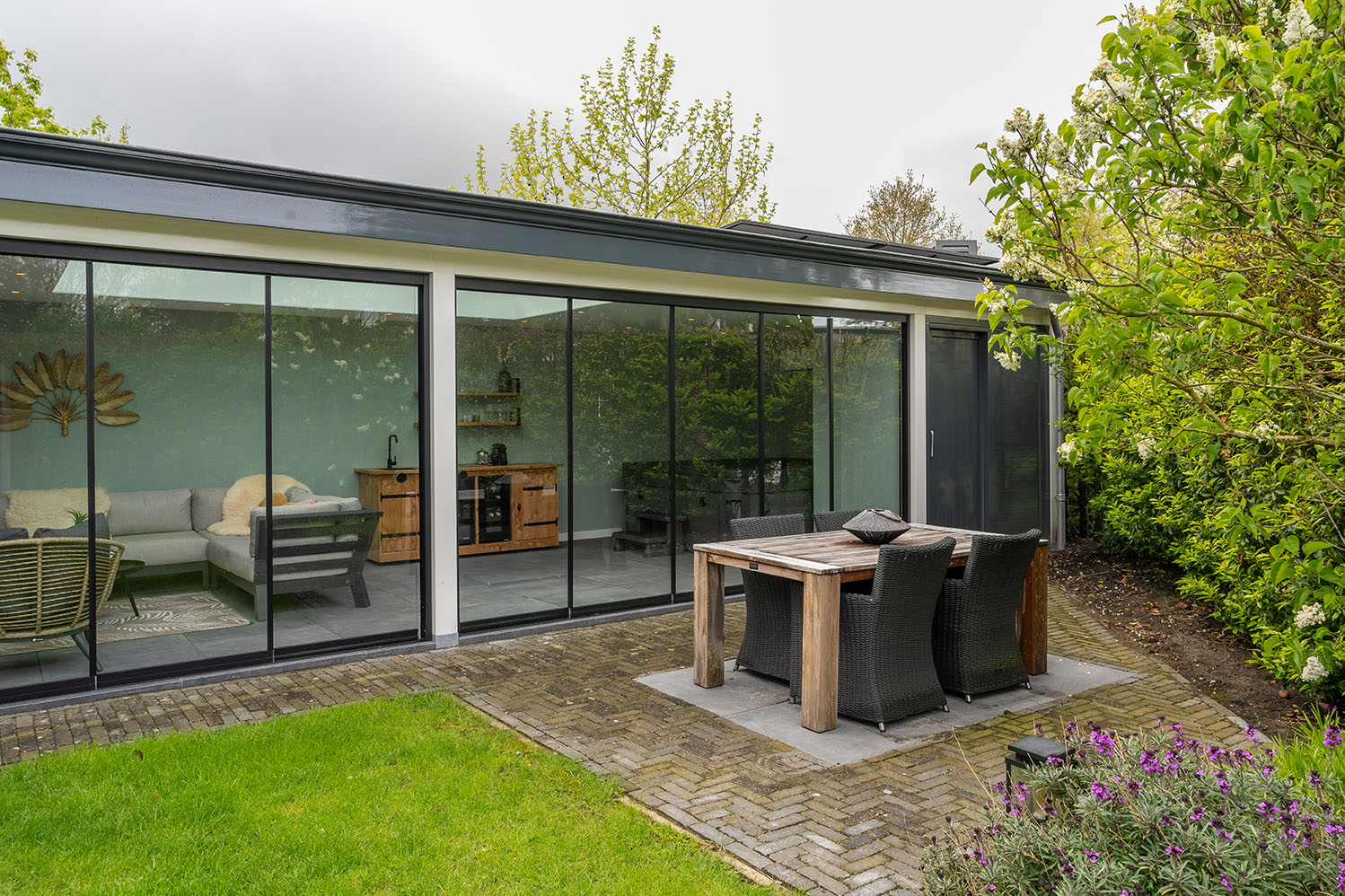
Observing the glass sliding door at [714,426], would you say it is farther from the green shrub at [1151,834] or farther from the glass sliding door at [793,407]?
the green shrub at [1151,834]

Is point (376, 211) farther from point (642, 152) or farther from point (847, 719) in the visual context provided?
point (642, 152)

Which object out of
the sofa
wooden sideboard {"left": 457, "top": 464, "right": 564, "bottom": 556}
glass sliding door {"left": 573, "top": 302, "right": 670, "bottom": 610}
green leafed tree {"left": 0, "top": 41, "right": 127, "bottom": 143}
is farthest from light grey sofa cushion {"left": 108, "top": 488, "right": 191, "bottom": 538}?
green leafed tree {"left": 0, "top": 41, "right": 127, "bottom": 143}

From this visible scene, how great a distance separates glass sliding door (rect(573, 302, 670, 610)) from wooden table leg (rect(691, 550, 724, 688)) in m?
2.20

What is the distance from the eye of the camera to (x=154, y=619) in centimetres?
587

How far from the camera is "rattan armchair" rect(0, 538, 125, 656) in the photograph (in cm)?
538

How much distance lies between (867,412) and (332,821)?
23.5ft

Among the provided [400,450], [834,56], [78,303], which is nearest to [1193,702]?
[400,450]

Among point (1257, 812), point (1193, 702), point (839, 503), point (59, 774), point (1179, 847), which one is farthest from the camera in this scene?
point (839, 503)

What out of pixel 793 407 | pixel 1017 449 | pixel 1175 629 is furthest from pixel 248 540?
pixel 1017 449

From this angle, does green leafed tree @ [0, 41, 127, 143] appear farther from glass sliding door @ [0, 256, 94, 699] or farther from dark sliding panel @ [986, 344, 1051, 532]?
dark sliding panel @ [986, 344, 1051, 532]

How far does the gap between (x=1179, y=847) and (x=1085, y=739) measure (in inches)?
32.7

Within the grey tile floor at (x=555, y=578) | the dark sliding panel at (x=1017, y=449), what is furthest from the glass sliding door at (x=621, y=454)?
the dark sliding panel at (x=1017, y=449)

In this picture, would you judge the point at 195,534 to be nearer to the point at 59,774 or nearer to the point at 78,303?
the point at 78,303

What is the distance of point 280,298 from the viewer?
622 cm
